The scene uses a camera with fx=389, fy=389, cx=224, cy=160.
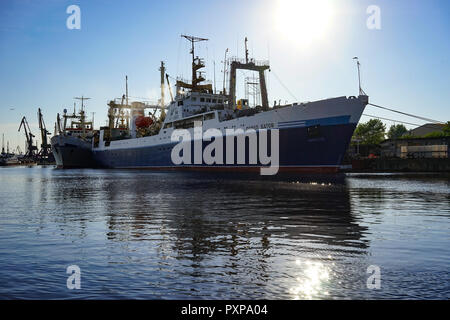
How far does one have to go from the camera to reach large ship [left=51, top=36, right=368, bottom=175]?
4323 cm

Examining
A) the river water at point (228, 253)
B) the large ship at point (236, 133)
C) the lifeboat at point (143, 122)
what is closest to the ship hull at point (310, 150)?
the large ship at point (236, 133)

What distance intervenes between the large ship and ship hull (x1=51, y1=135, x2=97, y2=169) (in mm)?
11899

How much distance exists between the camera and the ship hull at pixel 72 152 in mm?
95062

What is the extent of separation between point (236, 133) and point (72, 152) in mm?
59613

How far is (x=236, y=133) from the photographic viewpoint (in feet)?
171

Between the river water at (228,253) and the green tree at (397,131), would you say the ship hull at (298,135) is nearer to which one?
the river water at (228,253)

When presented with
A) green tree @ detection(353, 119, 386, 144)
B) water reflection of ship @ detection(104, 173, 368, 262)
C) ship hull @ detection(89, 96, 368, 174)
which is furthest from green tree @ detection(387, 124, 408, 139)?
water reflection of ship @ detection(104, 173, 368, 262)

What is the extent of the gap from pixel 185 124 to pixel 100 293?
194ft

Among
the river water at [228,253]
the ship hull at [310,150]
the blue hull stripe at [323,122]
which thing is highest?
the blue hull stripe at [323,122]

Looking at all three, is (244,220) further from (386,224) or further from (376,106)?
(376,106)

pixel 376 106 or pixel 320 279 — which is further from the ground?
pixel 376 106

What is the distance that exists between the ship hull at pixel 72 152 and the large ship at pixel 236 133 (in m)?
11.9
